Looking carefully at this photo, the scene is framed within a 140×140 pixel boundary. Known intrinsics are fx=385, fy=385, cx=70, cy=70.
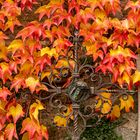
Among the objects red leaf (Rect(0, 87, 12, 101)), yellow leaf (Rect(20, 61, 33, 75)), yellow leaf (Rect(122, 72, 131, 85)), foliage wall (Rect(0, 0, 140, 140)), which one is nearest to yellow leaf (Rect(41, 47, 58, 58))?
foliage wall (Rect(0, 0, 140, 140))

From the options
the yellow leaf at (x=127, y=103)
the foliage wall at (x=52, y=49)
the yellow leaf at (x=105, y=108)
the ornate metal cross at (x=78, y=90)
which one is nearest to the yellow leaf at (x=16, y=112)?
the foliage wall at (x=52, y=49)

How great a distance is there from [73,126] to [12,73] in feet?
1.59

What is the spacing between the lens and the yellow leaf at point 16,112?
83.8 inches

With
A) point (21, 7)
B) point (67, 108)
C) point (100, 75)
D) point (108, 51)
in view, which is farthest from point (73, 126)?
point (21, 7)

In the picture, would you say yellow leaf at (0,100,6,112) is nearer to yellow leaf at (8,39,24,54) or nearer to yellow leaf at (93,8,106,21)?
yellow leaf at (8,39,24,54)

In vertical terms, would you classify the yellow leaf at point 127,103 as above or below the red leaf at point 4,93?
below

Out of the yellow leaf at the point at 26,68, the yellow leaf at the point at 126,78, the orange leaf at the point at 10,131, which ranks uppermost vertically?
the yellow leaf at the point at 26,68

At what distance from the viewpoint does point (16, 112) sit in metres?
2.15

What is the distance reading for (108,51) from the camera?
2.20 metres

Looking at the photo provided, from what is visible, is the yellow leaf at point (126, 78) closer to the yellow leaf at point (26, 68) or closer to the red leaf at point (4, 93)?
the yellow leaf at point (26, 68)

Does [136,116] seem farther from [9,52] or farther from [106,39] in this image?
[9,52]

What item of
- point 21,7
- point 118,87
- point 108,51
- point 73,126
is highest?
point 21,7

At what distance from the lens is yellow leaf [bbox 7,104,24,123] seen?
2130 mm

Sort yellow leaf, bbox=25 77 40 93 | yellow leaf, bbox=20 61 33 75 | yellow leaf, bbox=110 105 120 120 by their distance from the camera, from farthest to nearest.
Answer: yellow leaf, bbox=110 105 120 120
yellow leaf, bbox=20 61 33 75
yellow leaf, bbox=25 77 40 93
